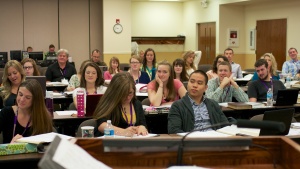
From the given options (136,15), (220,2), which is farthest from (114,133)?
(136,15)

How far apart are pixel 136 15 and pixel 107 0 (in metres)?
2.46

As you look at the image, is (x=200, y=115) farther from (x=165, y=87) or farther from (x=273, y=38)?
(x=273, y=38)

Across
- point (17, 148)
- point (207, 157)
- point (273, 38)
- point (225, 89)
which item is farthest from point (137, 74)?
point (273, 38)

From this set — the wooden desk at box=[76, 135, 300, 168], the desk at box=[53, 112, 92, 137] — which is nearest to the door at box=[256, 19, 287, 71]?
the desk at box=[53, 112, 92, 137]

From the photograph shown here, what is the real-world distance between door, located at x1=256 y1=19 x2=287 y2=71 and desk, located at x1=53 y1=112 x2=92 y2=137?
30.2 ft

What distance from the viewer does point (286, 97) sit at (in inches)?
218

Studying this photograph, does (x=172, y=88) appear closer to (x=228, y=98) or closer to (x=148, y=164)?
(x=228, y=98)

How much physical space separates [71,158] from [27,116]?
2.50 metres

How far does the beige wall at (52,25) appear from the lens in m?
14.3

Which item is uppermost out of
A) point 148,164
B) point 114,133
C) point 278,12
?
point 278,12

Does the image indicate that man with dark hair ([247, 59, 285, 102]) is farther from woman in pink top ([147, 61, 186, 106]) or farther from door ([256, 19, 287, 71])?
door ([256, 19, 287, 71])

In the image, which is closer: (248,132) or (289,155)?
(289,155)

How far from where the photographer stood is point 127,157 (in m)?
1.69

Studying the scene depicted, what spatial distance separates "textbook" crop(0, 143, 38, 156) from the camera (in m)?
3.11
